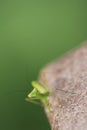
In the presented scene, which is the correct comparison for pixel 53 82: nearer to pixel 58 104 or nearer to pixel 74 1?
pixel 58 104

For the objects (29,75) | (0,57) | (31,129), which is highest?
(0,57)

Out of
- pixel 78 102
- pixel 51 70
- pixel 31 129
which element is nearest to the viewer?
pixel 78 102

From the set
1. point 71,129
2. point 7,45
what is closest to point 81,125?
point 71,129

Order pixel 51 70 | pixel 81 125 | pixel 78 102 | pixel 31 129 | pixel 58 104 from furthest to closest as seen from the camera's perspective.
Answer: pixel 31 129, pixel 51 70, pixel 58 104, pixel 78 102, pixel 81 125

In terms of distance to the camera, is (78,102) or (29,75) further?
(29,75)

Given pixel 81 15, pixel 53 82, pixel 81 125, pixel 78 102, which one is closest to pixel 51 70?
pixel 53 82

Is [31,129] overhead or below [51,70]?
below
